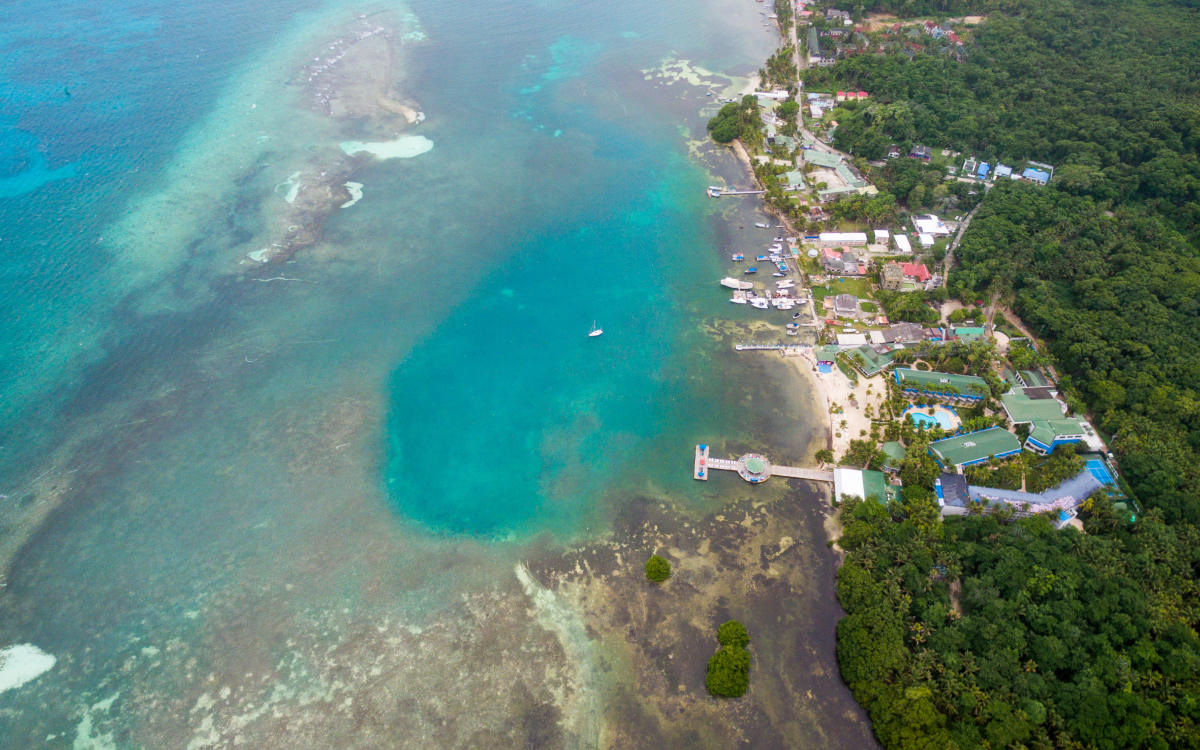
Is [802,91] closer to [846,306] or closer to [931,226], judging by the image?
[931,226]

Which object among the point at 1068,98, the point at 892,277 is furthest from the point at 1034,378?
the point at 1068,98

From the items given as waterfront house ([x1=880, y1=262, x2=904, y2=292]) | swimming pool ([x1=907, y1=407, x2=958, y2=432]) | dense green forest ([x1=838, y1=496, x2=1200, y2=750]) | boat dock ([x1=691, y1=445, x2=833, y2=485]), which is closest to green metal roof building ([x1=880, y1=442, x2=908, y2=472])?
swimming pool ([x1=907, y1=407, x2=958, y2=432])

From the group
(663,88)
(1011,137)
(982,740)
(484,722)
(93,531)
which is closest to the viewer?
(982,740)

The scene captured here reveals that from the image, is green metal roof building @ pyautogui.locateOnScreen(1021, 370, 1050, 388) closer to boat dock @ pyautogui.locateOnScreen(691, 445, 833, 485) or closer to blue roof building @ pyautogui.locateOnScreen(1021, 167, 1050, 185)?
boat dock @ pyautogui.locateOnScreen(691, 445, 833, 485)

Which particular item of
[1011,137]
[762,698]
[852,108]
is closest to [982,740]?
[762,698]

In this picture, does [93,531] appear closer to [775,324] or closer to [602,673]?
[602,673]

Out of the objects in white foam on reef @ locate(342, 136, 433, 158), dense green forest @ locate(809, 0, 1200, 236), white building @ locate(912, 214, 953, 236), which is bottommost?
white building @ locate(912, 214, 953, 236)
